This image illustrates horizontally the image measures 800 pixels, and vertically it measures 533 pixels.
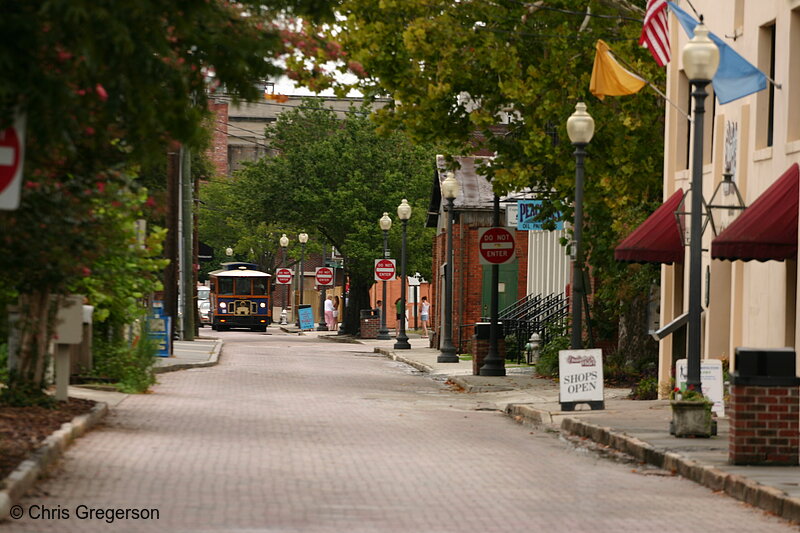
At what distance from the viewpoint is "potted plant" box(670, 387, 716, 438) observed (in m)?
16.1

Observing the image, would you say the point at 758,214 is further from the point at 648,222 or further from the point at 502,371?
the point at 502,371

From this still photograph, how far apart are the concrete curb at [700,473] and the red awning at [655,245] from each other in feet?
14.8

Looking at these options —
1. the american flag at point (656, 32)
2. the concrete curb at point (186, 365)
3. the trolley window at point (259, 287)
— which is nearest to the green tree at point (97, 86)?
the american flag at point (656, 32)

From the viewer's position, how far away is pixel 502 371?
29906 millimetres

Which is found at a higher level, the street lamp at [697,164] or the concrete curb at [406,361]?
the street lamp at [697,164]

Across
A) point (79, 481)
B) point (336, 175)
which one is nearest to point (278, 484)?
point (79, 481)

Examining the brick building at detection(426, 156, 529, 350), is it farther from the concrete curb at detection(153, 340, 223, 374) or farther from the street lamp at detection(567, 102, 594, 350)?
the street lamp at detection(567, 102, 594, 350)

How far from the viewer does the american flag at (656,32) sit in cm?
2166

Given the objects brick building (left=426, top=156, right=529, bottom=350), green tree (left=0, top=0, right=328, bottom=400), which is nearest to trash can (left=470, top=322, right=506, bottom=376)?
brick building (left=426, top=156, right=529, bottom=350)

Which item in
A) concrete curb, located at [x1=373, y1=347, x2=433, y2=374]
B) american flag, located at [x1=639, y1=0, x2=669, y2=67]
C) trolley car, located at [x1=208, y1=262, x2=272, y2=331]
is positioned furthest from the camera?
trolley car, located at [x1=208, y1=262, x2=272, y2=331]

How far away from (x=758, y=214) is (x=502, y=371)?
12.5 meters

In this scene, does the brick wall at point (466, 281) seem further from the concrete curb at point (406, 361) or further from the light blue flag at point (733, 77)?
the light blue flag at point (733, 77)

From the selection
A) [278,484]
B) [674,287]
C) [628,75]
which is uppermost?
[628,75]

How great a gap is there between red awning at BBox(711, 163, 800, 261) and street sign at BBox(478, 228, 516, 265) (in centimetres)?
1180
